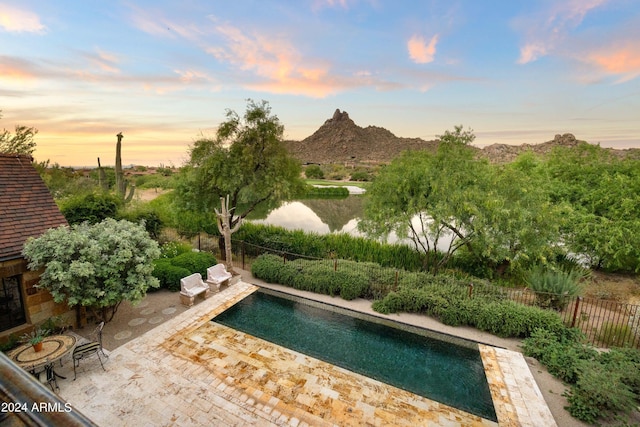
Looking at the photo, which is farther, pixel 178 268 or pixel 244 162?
pixel 244 162

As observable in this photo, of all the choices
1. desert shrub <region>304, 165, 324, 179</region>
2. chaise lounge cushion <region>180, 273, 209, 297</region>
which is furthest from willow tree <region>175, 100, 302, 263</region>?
desert shrub <region>304, 165, 324, 179</region>

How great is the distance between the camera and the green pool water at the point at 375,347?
6719 mm

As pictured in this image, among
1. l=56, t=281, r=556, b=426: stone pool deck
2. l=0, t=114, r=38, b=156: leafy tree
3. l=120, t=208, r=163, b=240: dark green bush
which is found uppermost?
l=0, t=114, r=38, b=156: leafy tree

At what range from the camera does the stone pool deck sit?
18.6 ft

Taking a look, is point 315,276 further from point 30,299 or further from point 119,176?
point 119,176

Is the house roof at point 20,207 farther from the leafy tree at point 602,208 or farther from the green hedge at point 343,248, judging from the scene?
the leafy tree at point 602,208

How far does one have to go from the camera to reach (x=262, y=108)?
13898mm

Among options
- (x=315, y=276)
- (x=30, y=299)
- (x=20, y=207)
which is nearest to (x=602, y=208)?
(x=315, y=276)

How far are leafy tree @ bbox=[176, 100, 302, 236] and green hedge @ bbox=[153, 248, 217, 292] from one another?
2852 millimetres

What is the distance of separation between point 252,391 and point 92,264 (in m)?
5.07

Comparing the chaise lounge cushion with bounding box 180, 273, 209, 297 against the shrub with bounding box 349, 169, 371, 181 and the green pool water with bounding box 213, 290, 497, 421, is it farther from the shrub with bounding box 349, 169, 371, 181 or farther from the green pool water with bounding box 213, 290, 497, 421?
the shrub with bounding box 349, 169, 371, 181

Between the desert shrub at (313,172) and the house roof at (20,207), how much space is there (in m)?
56.2

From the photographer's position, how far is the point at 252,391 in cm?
628

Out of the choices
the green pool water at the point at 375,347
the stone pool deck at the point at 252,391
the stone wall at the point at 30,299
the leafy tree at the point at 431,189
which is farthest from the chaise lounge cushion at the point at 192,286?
the leafy tree at the point at 431,189
